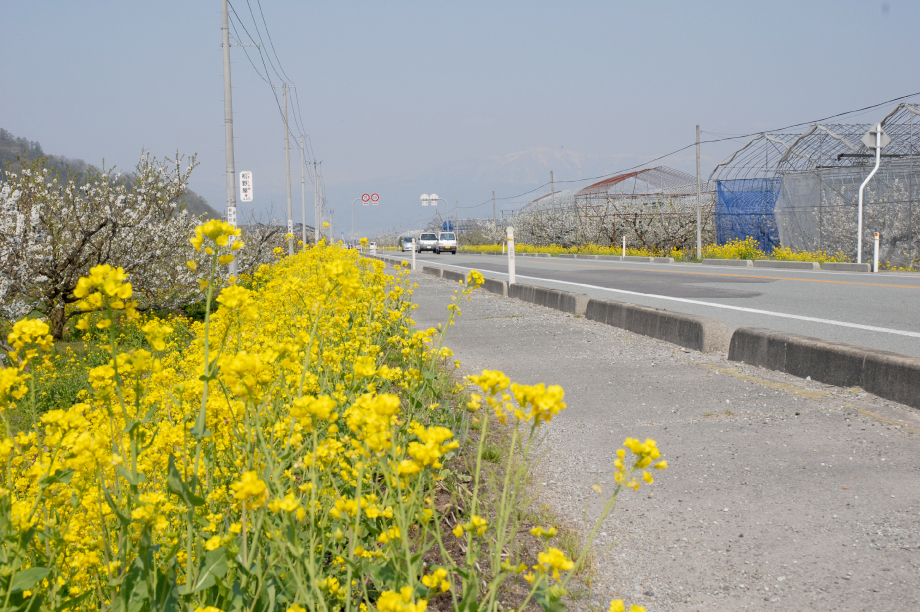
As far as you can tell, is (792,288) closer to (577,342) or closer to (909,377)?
(577,342)

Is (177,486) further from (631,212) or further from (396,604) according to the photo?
(631,212)

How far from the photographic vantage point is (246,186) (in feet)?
60.7

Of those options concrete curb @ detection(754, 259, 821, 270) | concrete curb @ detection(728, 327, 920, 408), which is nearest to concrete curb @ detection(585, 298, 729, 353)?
concrete curb @ detection(728, 327, 920, 408)

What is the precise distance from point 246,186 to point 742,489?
17.4m

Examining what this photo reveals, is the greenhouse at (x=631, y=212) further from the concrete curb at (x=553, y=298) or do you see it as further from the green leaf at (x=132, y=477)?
the green leaf at (x=132, y=477)

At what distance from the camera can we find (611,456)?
137 inches

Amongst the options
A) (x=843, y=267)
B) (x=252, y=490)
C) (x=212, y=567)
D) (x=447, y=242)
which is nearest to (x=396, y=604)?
(x=252, y=490)

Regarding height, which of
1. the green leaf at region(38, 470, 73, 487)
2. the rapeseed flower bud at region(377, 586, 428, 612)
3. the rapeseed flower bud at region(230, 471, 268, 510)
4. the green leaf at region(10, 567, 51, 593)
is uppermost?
the rapeseed flower bud at region(230, 471, 268, 510)

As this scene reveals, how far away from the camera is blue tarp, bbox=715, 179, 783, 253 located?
80.6 ft

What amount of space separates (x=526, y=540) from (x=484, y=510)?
25cm

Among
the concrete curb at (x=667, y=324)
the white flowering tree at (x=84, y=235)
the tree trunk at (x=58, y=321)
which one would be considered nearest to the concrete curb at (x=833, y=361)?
the concrete curb at (x=667, y=324)

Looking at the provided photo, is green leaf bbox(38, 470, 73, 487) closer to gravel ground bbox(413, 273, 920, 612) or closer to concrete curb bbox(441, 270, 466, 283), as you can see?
gravel ground bbox(413, 273, 920, 612)

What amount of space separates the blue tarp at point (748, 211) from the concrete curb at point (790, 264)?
3.72 metres

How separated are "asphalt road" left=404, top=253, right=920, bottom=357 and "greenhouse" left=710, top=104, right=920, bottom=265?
4.23 metres
